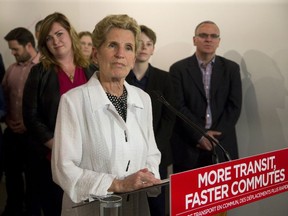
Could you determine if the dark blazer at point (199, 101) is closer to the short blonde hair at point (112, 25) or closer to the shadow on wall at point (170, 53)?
the shadow on wall at point (170, 53)

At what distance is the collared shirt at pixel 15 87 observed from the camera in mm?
3629

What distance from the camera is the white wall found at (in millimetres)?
3689

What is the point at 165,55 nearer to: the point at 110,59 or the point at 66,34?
the point at 66,34

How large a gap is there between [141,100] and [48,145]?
1110 millimetres

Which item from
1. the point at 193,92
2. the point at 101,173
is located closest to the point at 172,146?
the point at 193,92

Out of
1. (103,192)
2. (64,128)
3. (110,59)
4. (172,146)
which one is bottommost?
(172,146)

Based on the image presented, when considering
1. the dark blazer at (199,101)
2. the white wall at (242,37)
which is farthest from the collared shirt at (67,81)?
the white wall at (242,37)

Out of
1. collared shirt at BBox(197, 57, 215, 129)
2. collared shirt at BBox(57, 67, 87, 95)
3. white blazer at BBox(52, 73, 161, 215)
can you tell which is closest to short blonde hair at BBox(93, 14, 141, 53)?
white blazer at BBox(52, 73, 161, 215)

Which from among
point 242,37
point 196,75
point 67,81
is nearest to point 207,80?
point 196,75

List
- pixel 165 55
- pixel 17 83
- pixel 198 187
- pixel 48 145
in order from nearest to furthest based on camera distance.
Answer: pixel 198 187
pixel 48 145
pixel 17 83
pixel 165 55

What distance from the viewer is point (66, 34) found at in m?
2.81

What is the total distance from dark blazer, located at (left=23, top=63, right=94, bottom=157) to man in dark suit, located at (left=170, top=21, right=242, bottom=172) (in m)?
0.94

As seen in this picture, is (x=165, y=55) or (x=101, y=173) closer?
(x=101, y=173)

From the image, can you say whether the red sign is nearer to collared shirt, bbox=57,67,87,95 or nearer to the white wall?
collared shirt, bbox=57,67,87,95
